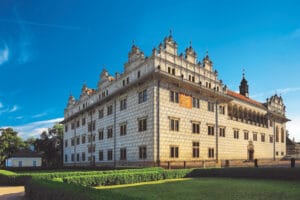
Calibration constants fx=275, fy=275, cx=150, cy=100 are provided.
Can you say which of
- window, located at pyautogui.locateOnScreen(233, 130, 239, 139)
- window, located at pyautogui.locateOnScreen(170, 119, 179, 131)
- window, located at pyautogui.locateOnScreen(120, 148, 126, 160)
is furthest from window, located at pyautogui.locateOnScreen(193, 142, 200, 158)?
window, located at pyautogui.locateOnScreen(233, 130, 239, 139)

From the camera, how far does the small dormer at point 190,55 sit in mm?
32544

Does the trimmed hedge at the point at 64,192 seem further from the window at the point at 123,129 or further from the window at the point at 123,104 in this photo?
the window at the point at 123,104

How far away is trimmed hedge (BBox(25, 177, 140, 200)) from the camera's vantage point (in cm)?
816

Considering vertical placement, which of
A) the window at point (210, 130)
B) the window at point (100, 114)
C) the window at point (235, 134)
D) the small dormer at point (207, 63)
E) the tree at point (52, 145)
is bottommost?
the tree at point (52, 145)

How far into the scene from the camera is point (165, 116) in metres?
28.5

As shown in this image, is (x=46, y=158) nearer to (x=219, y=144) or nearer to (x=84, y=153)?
(x=84, y=153)

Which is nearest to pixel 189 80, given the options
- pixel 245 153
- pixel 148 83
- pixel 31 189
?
pixel 148 83

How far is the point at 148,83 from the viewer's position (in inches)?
1139

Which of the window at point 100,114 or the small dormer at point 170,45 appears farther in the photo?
the window at point 100,114

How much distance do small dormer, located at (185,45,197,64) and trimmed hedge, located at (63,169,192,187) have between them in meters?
14.4

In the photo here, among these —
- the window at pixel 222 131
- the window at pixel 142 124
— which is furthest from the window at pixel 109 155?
the window at pixel 222 131

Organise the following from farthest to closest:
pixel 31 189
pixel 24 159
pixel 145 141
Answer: pixel 24 159 → pixel 145 141 → pixel 31 189

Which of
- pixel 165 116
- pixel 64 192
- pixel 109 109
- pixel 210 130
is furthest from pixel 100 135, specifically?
pixel 64 192

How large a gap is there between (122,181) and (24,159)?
50337 mm
